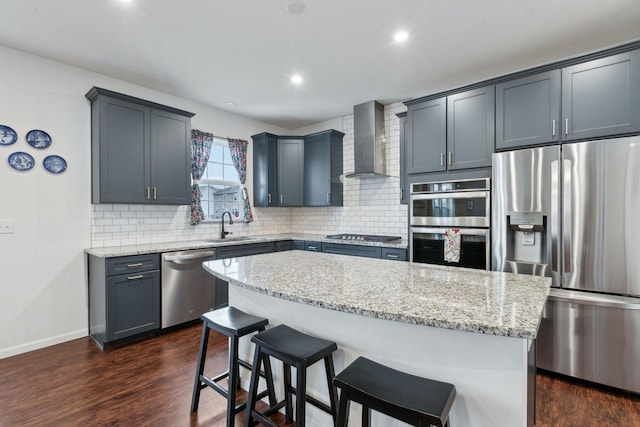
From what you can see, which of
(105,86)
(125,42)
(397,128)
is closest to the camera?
(125,42)

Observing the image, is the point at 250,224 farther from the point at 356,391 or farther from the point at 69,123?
the point at 356,391

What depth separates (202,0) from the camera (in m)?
2.15

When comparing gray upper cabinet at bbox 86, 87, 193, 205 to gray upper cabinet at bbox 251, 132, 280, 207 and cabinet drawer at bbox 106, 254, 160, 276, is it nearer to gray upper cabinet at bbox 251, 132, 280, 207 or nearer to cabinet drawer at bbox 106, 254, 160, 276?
cabinet drawer at bbox 106, 254, 160, 276

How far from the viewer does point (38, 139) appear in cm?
295

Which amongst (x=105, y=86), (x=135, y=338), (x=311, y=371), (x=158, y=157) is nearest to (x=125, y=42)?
(x=105, y=86)

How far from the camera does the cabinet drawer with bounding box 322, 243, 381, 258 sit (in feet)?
12.1

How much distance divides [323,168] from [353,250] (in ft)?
4.58

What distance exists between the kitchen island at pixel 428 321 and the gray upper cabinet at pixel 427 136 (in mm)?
1567

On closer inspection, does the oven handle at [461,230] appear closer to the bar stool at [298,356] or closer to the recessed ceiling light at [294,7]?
the bar stool at [298,356]

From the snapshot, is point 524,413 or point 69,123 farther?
point 69,123

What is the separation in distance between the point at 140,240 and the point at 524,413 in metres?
3.80

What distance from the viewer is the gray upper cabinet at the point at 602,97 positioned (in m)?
2.27

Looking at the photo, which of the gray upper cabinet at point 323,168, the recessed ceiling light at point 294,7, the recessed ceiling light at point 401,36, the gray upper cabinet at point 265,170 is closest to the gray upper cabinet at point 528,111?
the recessed ceiling light at point 401,36

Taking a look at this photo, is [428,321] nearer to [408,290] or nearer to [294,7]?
[408,290]
